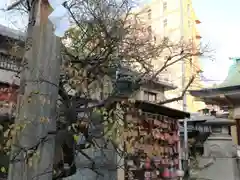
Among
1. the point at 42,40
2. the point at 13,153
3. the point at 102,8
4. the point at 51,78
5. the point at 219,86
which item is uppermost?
the point at 102,8

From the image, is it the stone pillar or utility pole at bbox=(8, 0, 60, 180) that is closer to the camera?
utility pole at bbox=(8, 0, 60, 180)

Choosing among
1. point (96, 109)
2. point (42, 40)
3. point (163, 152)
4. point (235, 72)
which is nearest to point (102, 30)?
point (96, 109)

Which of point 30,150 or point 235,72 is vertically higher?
point 235,72

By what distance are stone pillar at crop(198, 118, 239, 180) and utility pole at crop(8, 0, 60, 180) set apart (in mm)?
5265

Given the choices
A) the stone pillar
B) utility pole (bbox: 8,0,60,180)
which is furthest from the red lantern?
utility pole (bbox: 8,0,60,180)

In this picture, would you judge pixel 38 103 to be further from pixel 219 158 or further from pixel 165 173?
pixel 165 173

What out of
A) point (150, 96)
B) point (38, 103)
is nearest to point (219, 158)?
point (38, 103)

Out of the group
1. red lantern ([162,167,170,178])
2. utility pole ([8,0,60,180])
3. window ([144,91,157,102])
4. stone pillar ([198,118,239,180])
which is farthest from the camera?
window ([144,91,157,102])

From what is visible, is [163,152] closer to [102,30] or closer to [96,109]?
[102,30]

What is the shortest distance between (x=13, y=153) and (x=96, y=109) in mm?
1347

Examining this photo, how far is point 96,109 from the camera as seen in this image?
406 centimetres

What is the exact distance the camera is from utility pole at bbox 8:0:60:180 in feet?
9.61

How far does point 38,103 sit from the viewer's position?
121 inches

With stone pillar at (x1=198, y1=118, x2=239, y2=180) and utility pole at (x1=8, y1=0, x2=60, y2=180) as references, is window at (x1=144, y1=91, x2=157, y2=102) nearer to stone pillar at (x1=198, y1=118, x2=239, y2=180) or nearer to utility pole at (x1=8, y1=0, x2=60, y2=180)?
stone pillar at (x1=198, y1=118, x2=239, y2=180)
